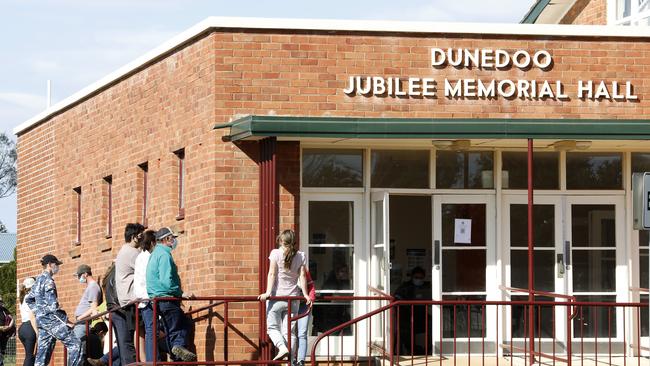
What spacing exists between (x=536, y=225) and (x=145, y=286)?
5485mm

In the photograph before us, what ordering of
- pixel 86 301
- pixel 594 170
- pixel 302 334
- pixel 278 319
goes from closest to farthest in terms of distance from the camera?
pixel 302 334 < pixel 278 319 < pixel 594 170 < pixel 86 301

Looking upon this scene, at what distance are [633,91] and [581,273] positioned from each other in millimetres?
2486

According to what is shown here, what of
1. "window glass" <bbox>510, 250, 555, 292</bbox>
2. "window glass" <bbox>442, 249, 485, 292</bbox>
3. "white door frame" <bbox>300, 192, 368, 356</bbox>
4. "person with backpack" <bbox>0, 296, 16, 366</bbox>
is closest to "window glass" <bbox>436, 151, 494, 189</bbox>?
"window glass" <bbox>442, 249, 485, 292</bbox>

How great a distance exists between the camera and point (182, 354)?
16.6 meters

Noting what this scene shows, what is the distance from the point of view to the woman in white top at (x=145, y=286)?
1709 centimetres

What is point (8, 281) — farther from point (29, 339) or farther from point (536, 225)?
point (536, 225)

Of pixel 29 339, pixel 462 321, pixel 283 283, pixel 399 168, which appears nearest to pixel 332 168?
pixel 399 168

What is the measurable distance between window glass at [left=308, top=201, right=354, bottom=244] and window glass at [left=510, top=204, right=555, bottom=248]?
2.16 m

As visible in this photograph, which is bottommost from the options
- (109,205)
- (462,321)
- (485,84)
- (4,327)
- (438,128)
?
(4,327)

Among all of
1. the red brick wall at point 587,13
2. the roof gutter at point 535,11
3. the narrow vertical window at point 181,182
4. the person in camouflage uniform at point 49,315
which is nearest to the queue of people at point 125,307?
the person in camouflage uniform at point 49,315

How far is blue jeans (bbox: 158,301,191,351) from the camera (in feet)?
55.2

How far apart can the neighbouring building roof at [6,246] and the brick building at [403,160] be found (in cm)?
7455

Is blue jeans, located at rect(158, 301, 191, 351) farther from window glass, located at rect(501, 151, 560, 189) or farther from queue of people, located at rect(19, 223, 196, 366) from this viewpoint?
window glass, located at rect(501, 151, 560, 189)

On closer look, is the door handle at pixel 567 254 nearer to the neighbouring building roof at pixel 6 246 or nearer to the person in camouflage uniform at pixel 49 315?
the person in camouflage uniform at pixel 49 315
